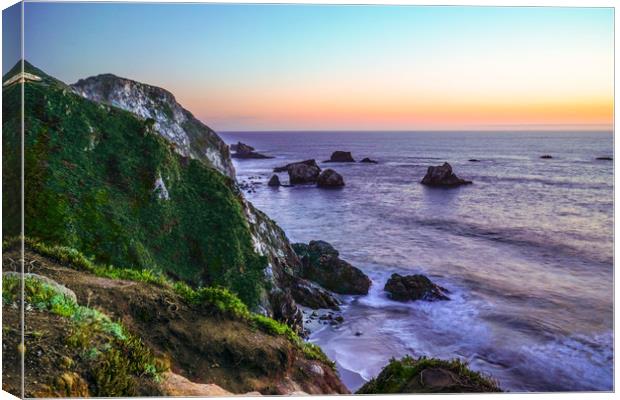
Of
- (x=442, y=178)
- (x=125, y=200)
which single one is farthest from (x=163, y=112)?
(x=442, y=178)

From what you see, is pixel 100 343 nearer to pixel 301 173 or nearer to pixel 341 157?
pixel 341 157

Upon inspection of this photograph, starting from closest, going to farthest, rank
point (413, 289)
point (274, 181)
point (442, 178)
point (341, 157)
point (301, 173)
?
point (413, 289) < point (442, 178) < point (341, 157) < point (274, 181) < point (301, 173)

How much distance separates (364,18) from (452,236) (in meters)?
7.57

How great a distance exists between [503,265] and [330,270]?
213 inches

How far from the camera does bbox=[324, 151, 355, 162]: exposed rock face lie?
81.6ft

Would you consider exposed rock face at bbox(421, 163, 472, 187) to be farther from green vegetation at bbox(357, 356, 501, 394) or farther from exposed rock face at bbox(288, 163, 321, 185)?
exposed rock face at bbox(288, 163, 321, 185)

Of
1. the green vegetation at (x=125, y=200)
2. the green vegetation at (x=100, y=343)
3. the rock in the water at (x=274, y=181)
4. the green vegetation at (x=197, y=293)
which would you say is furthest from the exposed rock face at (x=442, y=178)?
the green vegetation at (x=100, y=343)

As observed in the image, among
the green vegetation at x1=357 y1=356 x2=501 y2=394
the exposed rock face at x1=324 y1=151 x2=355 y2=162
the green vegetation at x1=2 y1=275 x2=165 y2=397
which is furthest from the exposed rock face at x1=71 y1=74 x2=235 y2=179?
the green vegetation at x1=357 y1=356 x2=501 y2=394

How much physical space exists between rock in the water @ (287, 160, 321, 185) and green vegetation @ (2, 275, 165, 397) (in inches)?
803

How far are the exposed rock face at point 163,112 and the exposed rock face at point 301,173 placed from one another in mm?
4507

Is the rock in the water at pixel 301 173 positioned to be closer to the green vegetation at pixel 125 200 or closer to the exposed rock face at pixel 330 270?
the exposed rock face at pixel 330 270

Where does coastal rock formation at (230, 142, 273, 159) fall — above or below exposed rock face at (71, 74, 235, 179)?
below

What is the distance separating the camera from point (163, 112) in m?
20.1

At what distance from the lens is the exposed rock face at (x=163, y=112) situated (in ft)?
56.0
